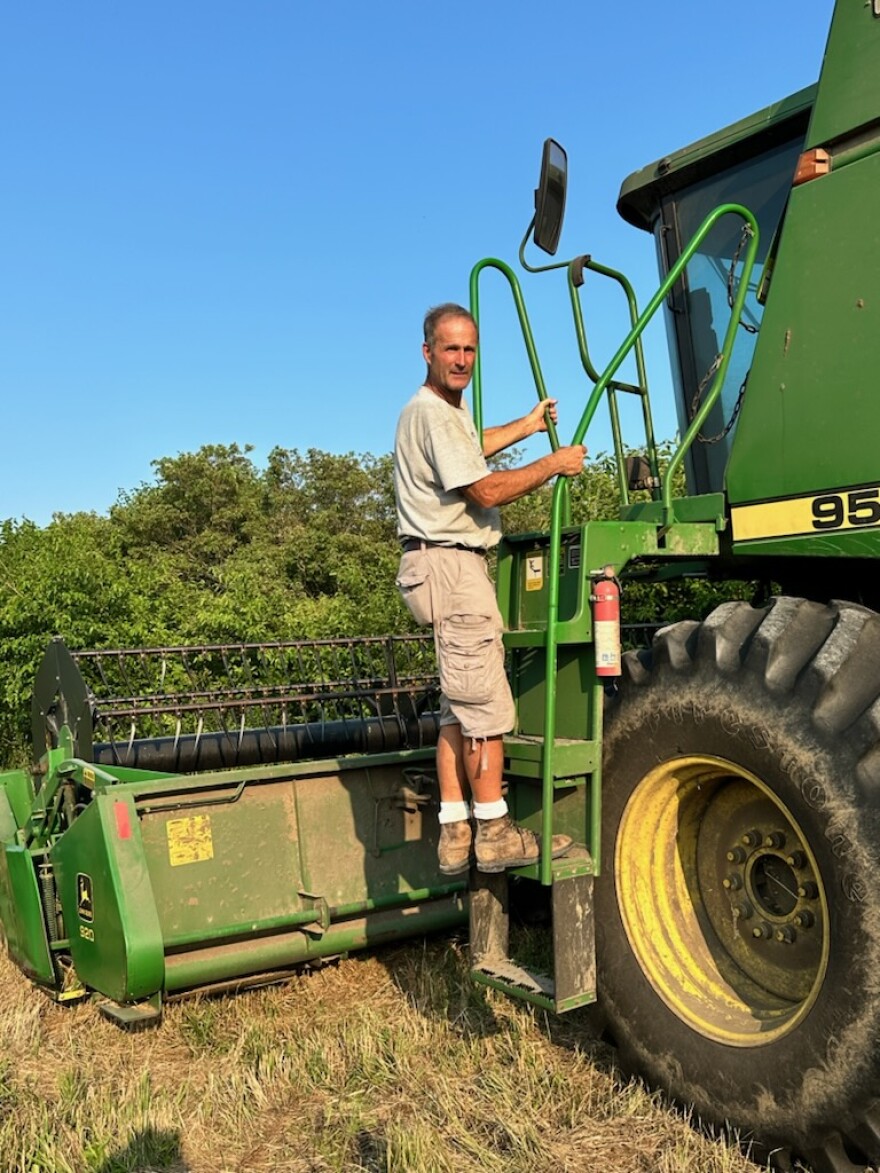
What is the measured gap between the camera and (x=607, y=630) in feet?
9.78

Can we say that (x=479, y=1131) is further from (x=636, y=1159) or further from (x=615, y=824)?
(x=615, y=824)

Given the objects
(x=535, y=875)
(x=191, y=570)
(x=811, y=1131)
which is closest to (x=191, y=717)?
(x=535, y=875)

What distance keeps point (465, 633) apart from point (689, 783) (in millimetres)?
783

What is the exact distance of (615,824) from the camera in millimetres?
3105

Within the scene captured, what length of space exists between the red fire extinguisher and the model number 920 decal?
0.43m

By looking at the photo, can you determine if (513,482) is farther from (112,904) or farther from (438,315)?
(112,904)

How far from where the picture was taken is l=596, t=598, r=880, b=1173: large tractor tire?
94.2 inches

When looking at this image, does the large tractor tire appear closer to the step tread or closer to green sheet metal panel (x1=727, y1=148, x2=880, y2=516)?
the step tread

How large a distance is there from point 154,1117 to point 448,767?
1.37 m

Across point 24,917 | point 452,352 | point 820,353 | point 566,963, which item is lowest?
point 24,917

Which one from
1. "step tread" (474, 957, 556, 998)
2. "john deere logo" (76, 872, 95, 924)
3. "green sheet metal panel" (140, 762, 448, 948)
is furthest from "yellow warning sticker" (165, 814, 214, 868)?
"step tread" (474, 957, 556, 998)

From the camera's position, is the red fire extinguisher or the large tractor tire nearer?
the large tractor tire

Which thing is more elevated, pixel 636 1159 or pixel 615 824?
pixel 615 824

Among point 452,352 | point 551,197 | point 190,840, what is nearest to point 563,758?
point 452,352
